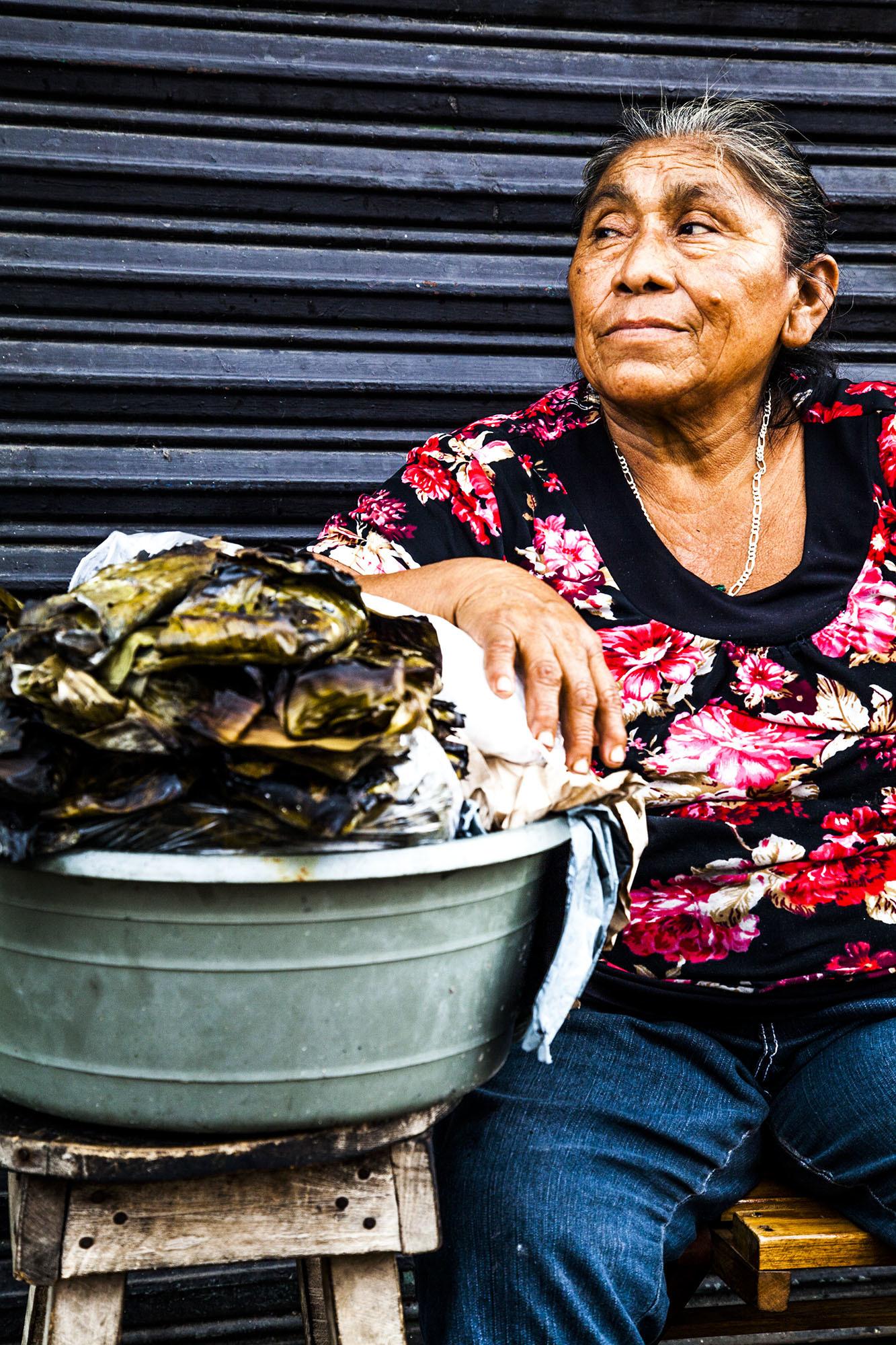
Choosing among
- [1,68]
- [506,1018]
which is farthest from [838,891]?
[1,68]

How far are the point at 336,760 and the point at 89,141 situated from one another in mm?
1890

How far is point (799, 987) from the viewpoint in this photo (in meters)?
1.78

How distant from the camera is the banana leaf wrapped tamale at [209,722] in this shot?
1.00m

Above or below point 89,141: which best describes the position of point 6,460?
below

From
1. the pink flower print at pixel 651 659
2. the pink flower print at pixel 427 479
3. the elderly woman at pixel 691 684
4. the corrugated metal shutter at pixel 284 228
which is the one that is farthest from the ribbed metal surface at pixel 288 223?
the pink flower print at pixel 651 659

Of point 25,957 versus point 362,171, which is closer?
point 25,957

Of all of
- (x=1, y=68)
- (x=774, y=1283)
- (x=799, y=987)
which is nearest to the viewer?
(x=774, y=1283)

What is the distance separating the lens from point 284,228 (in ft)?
8.27

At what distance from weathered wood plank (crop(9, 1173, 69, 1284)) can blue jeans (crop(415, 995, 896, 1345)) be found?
20.7 inches

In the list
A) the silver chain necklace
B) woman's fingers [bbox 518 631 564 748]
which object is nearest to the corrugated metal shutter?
the silver chain necklace

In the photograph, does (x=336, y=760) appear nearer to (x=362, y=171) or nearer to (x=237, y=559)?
(x=237, y=559)

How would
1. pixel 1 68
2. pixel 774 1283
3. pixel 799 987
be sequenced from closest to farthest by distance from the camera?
pixel 774 1283
pixel 799 987
pixel 1 68

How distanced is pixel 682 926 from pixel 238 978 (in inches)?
35.6

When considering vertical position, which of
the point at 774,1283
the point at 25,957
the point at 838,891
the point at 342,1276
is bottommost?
the point at 774,1283
